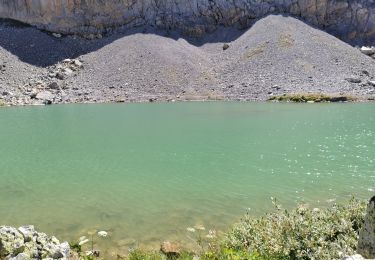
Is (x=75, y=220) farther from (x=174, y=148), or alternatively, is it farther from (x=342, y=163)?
(x=342, y=163)

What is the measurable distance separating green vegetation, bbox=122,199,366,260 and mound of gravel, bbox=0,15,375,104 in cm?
5284

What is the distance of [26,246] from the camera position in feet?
27.6

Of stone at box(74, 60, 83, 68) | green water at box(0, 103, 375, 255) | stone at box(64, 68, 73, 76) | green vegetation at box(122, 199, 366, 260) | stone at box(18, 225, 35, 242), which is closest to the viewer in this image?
green vegetation at box(122, 199, 366, 260)

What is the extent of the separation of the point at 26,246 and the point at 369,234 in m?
7.00

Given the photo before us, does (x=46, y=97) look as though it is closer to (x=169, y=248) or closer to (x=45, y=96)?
(x=45, y=96)

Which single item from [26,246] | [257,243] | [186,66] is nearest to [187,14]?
[186,66]

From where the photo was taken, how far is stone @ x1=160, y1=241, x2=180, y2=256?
969 cm

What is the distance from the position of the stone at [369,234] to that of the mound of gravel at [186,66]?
183ft

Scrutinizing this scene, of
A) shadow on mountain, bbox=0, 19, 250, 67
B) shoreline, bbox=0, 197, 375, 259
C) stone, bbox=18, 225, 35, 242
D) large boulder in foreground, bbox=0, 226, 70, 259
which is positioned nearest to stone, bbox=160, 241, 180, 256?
shoreline, bbox=0, 197, 375, 259

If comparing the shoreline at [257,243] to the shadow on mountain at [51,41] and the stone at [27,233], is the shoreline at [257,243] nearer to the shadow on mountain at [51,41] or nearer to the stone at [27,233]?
the stone at [27,233]

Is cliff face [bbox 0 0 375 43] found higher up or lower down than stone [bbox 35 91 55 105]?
higher up

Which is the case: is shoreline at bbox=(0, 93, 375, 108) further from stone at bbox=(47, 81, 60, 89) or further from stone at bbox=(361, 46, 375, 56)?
stone at bbox=(361, 46, 375, 56)

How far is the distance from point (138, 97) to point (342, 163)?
161 feet

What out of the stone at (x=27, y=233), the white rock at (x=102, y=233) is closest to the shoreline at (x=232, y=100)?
the white rock at (x=102, y=233)
